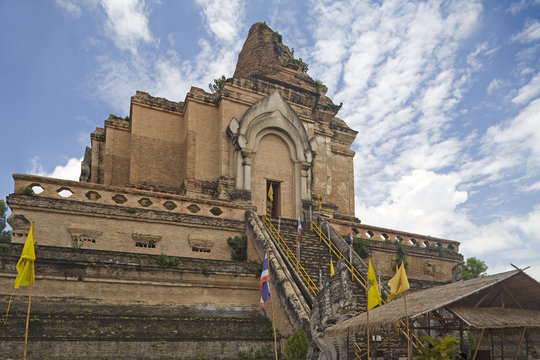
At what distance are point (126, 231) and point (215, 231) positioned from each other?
10.1ft

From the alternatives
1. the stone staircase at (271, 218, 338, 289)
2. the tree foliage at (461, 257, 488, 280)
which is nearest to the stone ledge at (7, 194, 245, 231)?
the stone staircase at (271, 218, 338, 289)

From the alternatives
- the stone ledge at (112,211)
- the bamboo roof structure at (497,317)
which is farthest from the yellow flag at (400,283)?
the stone ledge at (112,211)

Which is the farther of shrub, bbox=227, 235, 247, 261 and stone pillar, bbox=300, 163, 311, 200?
stone pillar, bbox=300, 163, 311, 200

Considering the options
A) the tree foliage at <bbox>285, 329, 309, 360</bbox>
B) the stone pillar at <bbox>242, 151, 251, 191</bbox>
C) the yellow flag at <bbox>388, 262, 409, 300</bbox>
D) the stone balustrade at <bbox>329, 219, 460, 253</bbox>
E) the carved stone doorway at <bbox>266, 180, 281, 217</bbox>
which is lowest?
the tree foliage at <bbox>285, 329, 309, 360</bbox>

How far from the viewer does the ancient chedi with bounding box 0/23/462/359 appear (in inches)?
497

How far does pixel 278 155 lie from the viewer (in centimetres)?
2184

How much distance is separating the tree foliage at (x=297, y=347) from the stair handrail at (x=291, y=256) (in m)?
2.33

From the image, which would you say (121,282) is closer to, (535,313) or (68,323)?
(68,323)

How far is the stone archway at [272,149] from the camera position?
2052cm

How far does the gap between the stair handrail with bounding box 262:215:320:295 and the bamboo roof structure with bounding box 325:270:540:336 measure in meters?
3.47

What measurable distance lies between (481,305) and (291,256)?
21.8ft

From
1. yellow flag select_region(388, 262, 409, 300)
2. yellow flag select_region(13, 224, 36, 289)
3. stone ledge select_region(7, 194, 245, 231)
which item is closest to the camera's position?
yellow flag select_region(13, 224, 36, 289)

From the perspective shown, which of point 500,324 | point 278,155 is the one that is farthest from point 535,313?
point 278,155

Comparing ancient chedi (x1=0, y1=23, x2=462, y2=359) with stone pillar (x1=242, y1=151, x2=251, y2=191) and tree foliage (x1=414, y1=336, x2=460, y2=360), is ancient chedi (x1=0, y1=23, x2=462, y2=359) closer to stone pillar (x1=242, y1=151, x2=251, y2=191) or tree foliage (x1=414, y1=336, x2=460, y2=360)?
stone pillar (x1=242, y1=151, x2=251, y2=191)
